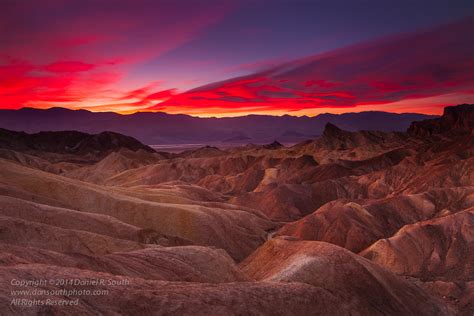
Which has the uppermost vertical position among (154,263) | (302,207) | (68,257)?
(68,257)

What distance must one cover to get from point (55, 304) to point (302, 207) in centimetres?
12013

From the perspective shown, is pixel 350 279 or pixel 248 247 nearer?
pixel 350 279

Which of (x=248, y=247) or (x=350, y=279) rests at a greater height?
(x=350, y=279)

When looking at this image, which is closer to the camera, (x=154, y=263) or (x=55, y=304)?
(x=55, y=304)

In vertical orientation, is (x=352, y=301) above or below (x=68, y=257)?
below

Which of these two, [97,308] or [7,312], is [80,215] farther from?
Result: [7,312]

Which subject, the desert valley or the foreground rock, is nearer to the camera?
the desert valley

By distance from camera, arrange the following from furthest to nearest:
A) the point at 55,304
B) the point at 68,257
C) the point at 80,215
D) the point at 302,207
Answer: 1. the point at 302,207
2. the point at 80,215
3. the point at 68,257
4. the point at 55,304

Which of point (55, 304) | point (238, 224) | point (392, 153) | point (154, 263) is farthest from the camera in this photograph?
point (392, 153)

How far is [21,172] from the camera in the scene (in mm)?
76500

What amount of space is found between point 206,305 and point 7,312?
12.6 metres

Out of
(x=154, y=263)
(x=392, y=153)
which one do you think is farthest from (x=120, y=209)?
(x=392, y=153)

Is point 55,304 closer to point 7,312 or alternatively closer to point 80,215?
point 7,312

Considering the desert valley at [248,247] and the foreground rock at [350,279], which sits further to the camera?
the foreground rock at [350,279]
